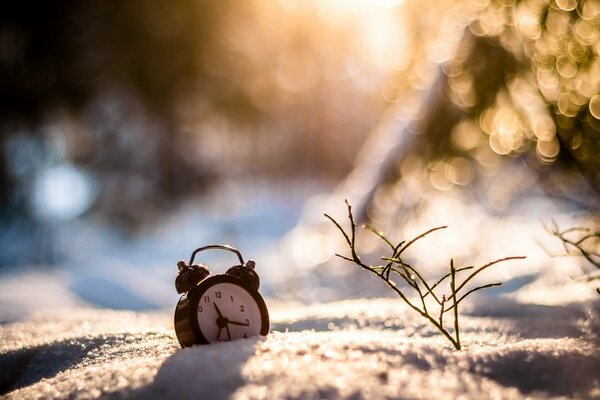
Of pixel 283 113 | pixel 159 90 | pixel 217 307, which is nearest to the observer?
pixel 217 307

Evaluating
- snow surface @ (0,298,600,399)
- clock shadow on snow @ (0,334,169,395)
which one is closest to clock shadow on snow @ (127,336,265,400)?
snow surface @ (0,298,600,399)

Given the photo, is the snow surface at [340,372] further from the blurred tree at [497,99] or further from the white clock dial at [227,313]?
the blurred tree at [497,99]

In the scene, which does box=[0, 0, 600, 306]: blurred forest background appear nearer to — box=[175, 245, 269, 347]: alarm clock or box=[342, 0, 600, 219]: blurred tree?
box=[342, 0, 600, 219]: blurred tree

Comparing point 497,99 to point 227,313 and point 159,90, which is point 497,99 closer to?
point 227,313

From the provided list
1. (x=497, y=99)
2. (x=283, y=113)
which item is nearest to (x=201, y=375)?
(x=497, y=99)

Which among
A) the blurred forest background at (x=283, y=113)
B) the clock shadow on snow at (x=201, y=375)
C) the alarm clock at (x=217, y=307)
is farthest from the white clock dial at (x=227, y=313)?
the blurred forest background at (x=283, y=113)

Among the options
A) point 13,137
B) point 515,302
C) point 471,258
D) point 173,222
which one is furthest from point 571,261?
point 173,222

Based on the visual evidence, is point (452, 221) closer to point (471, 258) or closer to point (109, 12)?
point (471, 258)
